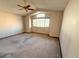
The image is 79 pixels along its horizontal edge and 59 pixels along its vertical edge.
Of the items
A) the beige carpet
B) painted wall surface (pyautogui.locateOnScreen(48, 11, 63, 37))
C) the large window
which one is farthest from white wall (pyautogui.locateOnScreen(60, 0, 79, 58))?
the large window

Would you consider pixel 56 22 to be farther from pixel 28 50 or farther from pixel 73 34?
pixel 73 34

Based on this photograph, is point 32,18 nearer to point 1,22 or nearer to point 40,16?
point 40,16

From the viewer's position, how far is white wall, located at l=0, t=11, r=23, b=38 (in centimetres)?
496

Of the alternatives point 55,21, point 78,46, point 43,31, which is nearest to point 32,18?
point 43,31

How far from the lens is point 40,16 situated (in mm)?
7168

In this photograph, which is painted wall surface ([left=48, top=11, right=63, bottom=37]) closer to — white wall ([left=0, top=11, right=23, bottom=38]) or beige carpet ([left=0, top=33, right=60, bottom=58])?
beige carpet ([left=0, top=33, right=60, bottom=58])

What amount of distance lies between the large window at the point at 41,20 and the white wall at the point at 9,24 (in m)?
1.83

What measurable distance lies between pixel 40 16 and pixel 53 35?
280 centimetres

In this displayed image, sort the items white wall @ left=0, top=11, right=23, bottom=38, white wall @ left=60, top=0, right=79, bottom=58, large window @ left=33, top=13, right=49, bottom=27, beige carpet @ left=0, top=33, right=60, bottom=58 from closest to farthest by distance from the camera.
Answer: white wall @ left=60, top=0, right=79, bottom=58 < beige carpet @ left=0, top=33, right=60, bottom=58 < white wall @ left=0, top=11, right=23, bottom=38 < large window @ left=33, top=13, right=49, bottom=27

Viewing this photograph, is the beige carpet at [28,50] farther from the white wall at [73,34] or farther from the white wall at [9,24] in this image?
the white wall at [9,24]

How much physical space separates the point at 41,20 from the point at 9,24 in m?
3.52

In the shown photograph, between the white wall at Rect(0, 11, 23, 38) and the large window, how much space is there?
1.83 m

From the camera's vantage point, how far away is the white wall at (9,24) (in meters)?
4.96

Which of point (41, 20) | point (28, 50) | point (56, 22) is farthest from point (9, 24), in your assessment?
point (56, 22)
